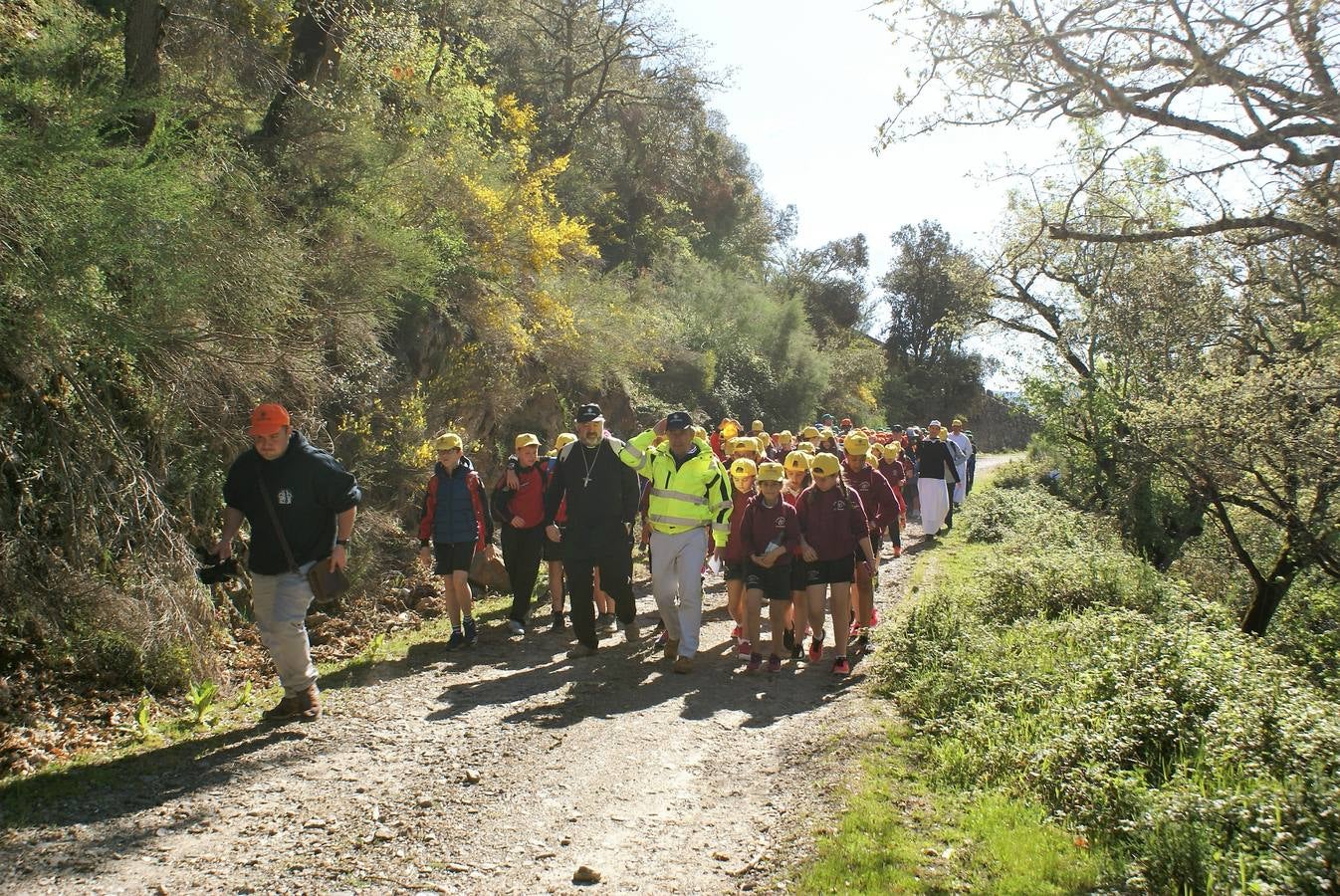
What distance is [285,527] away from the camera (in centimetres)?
662

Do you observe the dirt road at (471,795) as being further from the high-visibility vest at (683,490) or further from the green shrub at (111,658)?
the high-visibility vest at (683,490)

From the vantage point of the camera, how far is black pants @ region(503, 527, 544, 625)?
10125 millimetres

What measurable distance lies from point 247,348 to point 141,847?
512 centimetres

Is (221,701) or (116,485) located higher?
(116,485)

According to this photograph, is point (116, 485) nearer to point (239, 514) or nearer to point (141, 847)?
point (239, 514)

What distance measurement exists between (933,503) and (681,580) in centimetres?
1002

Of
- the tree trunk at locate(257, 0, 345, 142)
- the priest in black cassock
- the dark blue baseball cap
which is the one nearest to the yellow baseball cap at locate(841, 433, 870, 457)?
the priest in black cassock

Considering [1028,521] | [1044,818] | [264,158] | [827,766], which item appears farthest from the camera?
[1028,521]

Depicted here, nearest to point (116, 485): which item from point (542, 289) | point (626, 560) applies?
point (626, 560)

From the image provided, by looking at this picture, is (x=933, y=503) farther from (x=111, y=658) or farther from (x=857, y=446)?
(x=111, y=658)

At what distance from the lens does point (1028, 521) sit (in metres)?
18.3

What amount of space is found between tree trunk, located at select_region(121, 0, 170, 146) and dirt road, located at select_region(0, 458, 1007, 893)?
19.0 ft

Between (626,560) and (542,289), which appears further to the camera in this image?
(542,289)

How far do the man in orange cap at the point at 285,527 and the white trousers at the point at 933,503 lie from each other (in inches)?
497
